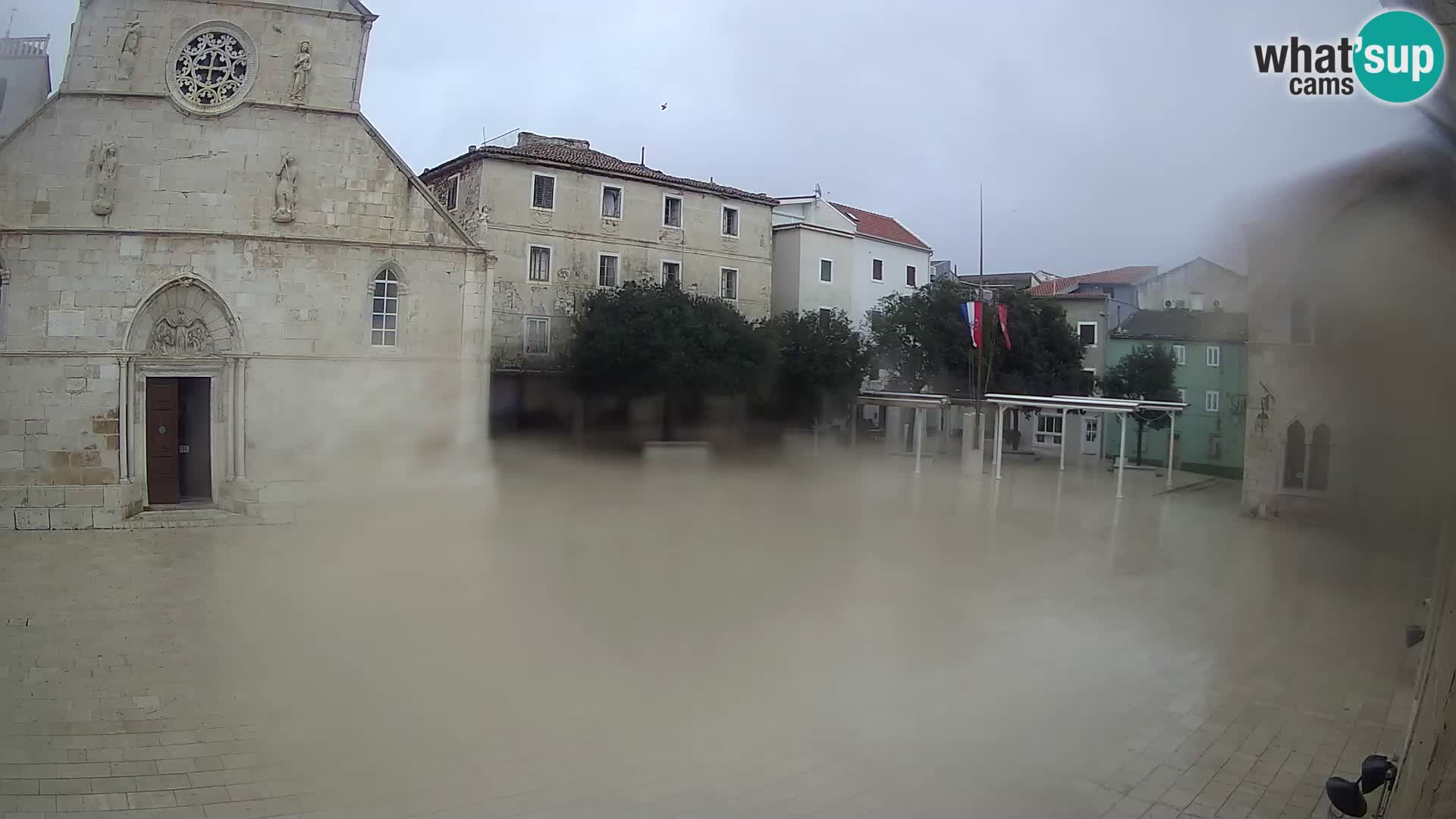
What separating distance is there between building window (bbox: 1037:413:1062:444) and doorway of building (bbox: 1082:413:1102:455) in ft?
0.77

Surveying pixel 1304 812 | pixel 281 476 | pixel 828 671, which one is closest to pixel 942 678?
pixel 828 671

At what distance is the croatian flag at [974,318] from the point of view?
6855mm

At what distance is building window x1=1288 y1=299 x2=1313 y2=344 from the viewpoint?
3498mm

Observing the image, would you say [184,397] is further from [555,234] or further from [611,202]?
[611,202]

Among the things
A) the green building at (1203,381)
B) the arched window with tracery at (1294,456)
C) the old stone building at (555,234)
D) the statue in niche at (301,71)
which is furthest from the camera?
the old stone building at (555,234)

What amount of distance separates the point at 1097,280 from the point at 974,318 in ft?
4.28

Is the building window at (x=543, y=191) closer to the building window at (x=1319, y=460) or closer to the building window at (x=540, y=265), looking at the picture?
the building window at (x=540, y=265)

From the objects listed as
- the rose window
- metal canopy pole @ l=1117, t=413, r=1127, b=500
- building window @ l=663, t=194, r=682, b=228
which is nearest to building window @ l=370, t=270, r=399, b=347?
the rose window

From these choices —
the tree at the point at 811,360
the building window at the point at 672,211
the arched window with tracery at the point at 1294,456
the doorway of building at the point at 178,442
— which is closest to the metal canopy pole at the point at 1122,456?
the arched window with tracery at the point at 1294,456

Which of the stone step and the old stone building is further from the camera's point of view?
the old stone building

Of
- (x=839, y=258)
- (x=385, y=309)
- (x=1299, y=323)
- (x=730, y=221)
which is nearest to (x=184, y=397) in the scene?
(x=385, y=309)

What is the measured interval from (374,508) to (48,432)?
1.61 m

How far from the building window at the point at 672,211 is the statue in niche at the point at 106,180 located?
3.38m

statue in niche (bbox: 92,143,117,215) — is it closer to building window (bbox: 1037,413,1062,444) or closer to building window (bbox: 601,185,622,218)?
building window (bbox: 601,185,622,218)
